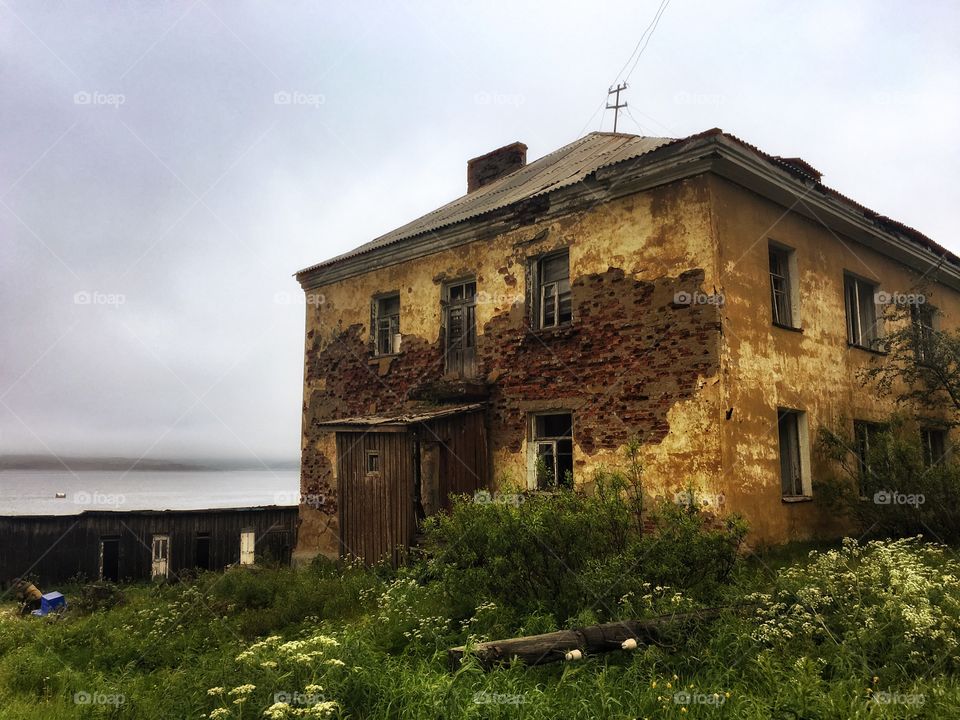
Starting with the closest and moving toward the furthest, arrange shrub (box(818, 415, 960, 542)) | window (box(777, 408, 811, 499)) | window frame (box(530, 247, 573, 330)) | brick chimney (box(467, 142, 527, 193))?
shrub (box(818, 415, 960, 542)) < window (box(777, 408, 811, 499)) < window frame (box(530, 247, 573, 330)) < brick chimney (box(467, 142, 527, 193))

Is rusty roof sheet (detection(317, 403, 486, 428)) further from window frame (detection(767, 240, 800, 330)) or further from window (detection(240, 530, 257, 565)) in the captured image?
window (detection(240, 530, 257, 565))

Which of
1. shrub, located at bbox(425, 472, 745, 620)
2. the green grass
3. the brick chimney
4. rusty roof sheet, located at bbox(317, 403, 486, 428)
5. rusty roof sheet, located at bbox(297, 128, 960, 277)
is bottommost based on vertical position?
the green grass

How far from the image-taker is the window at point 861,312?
12.9m

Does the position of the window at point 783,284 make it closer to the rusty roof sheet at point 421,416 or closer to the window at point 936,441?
the rusty roof sheet at point 421,416

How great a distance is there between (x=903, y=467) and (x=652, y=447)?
13.4 ft

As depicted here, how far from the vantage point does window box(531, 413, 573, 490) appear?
11195 millimetres

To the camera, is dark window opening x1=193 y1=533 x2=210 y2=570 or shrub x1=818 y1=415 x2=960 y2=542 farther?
dark window opening x1=193 y1=533 x2=210 y2=570

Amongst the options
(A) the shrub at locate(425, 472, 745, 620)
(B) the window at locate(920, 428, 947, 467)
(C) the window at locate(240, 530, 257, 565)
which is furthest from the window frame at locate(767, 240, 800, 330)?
(C) the window at locate(240, 530, 257, 565)

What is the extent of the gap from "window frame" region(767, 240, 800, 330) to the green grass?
14.8 feet

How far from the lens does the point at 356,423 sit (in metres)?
11.9

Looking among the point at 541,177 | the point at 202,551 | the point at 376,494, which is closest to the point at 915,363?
the point at 541,177

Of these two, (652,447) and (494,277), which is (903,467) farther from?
(494,277)

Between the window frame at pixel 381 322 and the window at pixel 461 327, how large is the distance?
1.58 m

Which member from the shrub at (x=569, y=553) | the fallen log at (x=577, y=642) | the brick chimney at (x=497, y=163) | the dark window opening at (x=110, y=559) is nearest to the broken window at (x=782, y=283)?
the shrub at (x=569, y=553)
